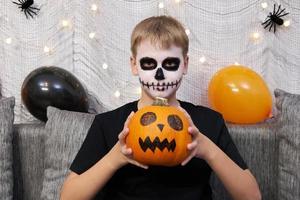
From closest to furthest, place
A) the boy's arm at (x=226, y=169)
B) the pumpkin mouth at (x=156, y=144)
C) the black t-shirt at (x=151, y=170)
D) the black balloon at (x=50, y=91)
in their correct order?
1. the pumpkin mouth at (x=156, y=144)
2. the boy's arm at (x=226, y=169)
3. the black t-shirt at (x=151, y=170)
4. the black balloon at (x=50, y=91)

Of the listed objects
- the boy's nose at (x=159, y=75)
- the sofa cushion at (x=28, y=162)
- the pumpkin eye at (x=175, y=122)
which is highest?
the boy's nose at (x=159, y=75)

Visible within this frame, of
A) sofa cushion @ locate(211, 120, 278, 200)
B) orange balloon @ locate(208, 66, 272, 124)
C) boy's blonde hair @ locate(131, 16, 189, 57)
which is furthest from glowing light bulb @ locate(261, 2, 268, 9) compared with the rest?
boy's blonde hair @ locate(131, 16, 189, 57)

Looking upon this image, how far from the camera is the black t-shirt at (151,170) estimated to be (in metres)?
1.22

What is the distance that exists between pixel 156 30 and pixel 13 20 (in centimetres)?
108

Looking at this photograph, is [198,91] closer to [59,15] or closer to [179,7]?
[179,7]

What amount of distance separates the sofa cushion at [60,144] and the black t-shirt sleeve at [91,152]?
1.28ft

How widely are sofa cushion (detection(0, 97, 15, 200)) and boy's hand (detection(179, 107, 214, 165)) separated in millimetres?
907

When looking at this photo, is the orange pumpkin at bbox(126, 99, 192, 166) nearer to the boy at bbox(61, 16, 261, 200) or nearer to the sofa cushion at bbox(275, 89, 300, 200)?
the boy at bbox(61, 16, 261, 200)

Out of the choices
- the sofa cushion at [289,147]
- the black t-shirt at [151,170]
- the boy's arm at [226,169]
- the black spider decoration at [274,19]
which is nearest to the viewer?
the boy's arm at [226,169]

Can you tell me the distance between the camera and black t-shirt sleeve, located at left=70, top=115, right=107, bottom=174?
4.08 feet

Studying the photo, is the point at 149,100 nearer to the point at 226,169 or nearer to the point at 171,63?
the point at 171,63

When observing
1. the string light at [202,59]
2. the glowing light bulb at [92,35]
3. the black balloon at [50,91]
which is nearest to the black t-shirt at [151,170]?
the black balloon at [50,91]

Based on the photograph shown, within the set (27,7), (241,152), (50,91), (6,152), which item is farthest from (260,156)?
(27,7)

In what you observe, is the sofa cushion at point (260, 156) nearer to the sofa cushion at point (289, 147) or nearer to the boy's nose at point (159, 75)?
the sofa cushion at point (289, 147)
